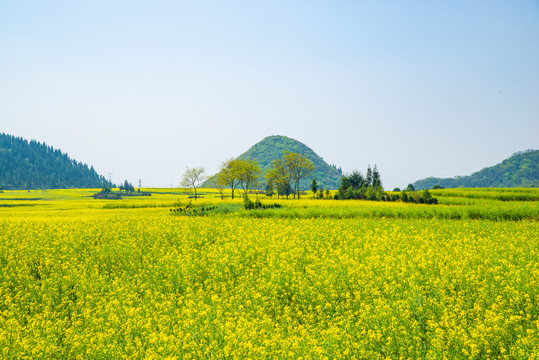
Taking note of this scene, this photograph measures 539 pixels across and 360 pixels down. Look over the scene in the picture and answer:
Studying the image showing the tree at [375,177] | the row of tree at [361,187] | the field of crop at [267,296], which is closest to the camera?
the field of crop at [267,296]

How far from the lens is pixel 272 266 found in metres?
11.3

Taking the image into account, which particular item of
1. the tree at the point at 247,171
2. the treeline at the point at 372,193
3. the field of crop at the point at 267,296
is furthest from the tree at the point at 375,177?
the field of crop at the point at 267,296

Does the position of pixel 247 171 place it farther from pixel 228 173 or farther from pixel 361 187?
pixel 361 187

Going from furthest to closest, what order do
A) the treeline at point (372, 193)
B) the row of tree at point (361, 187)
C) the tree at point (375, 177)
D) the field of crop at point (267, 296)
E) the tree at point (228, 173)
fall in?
1. the tree at point (375, 177)
2. the tree at point (228, 173)
3. the row of tree at point (361, 187)
4. the treeline at point (372, 193)
5. the field of crop at point (267, 296)

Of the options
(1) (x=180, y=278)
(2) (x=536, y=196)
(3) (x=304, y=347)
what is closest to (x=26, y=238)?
(1) (x=180, y=278)

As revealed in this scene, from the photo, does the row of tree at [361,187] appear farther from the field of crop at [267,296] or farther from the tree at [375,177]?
the field of crop at [267,296]

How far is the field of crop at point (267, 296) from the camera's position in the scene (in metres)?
6.23

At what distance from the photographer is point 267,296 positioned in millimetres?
9383

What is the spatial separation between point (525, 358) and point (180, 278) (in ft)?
32.5

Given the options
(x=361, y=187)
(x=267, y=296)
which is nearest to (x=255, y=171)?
(x=361, y=187)

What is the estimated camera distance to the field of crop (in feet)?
20.4

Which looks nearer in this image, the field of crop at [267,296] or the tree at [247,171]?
the field of crop at [267,296]

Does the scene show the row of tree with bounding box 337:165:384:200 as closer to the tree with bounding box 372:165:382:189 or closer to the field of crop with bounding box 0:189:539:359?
the tree with bounding box 372:165:382:189

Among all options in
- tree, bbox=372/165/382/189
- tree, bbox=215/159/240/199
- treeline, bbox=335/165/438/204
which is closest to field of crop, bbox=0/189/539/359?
treeline, bbox=335/165/438/204
